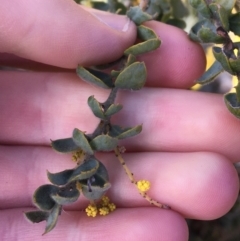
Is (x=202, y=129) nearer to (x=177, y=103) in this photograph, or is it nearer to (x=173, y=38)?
(x=177, y=103)

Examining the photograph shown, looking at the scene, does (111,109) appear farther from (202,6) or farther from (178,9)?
(178,9)

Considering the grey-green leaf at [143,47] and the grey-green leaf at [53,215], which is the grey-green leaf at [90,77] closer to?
the grey-green leaf at [143,47]

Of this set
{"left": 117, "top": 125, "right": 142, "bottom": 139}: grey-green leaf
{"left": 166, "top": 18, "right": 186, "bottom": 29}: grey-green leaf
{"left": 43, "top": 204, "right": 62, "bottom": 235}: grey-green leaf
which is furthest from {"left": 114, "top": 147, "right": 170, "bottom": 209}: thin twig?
{"left": 166, "top": 18, "right": 186, "bottom": 29}: grey-green leaf

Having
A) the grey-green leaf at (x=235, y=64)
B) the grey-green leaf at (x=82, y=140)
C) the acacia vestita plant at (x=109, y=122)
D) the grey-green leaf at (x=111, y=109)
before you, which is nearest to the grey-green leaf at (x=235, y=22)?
the acacia vestita plant at (x=109, y=122)

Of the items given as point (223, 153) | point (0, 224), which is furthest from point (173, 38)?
point (0, 224)

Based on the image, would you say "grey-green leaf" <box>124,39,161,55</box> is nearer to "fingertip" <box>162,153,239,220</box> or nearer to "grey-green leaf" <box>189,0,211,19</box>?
"grey-green leaf" <box>189,0,211,19</box>

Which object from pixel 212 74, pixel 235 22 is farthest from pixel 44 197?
pixel 235 22

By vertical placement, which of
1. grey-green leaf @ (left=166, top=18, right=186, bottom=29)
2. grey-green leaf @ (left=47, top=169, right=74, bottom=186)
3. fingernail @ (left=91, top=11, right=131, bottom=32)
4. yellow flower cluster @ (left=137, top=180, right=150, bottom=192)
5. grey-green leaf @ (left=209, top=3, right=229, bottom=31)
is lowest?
yellow flower cluster @ (left=137, top=180, right=150, bottom=192)
